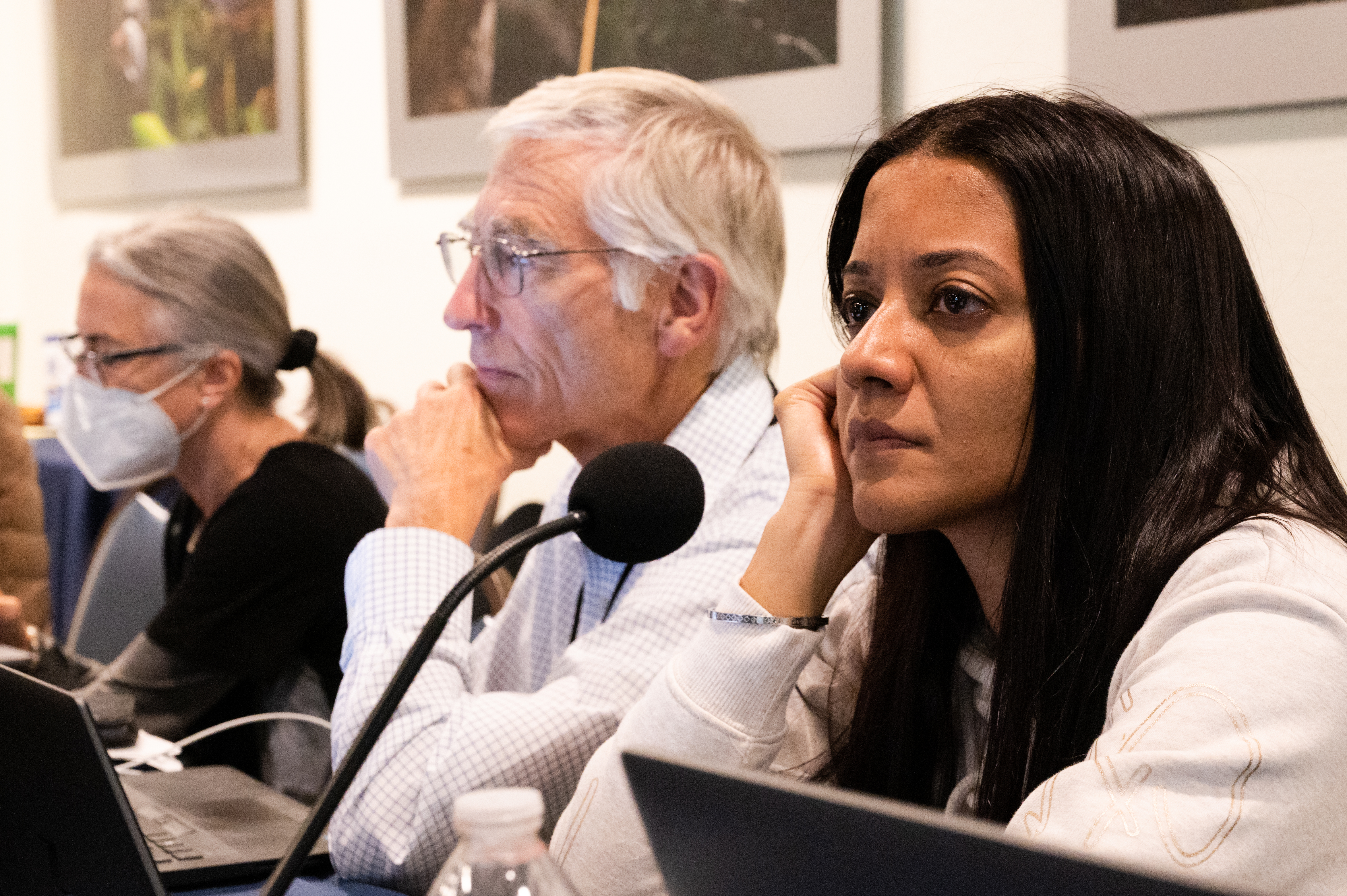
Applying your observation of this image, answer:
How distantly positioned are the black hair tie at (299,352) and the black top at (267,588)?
0.29m

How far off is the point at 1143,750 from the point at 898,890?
11.3 inches

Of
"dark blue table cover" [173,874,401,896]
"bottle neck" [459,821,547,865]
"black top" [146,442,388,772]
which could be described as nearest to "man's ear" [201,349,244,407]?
"black top" [146,442,388,772]

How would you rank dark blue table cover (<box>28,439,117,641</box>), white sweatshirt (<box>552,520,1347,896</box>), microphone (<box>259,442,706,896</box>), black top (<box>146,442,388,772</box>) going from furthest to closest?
dark blue table cover (<box>28,439,117,641</box>), black top (<box>146,442,388,772</box>), microphone (<box>259,442,706,896</box>), white sweatshirt (<box>552,520,1347,896</box>)

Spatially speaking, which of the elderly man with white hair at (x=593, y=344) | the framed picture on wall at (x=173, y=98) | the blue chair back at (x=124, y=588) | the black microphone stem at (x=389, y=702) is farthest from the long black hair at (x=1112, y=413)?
the framed picture on wall at (x=173, y=98)

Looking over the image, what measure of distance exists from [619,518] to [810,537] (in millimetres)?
208

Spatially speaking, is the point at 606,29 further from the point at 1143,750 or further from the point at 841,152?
the point at 1143,750

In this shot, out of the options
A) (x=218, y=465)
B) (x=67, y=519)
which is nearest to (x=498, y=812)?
(x=218, y=465)

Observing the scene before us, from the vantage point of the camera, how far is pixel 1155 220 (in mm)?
849

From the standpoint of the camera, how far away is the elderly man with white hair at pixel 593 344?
A: 1.30 meters

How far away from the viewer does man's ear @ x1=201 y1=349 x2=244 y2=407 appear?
6.66 ft

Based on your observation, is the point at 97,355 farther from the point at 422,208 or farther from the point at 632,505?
the point at 632,505

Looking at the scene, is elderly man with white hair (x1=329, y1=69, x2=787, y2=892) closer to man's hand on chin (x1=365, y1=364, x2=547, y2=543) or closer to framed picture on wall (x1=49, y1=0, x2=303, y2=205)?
man's hand on chin (x1=365, y1=364, x2=547, y2=543)

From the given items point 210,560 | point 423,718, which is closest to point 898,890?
point 423,718

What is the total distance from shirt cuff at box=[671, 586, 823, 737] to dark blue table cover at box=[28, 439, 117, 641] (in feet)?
7.02
